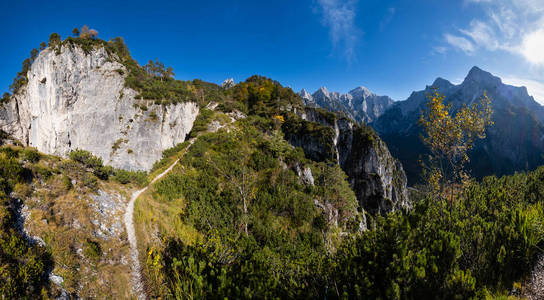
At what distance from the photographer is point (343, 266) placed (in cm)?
512

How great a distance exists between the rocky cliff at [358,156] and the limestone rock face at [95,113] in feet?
92.5

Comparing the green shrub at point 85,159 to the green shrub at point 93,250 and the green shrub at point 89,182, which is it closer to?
the green shrub at point 89,182

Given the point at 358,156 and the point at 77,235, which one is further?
the point at 358,156

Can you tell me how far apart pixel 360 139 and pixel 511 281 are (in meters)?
61.7

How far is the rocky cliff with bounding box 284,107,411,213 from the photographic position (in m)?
49.5

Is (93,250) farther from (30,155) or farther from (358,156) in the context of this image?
(358,156)

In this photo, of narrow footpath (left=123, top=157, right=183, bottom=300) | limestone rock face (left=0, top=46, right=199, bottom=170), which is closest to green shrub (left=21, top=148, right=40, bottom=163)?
narrow footpath (left=123, top=157, right=183, bottom=300)

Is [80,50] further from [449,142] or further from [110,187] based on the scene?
[449,142]

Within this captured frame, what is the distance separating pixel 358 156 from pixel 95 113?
207 ft

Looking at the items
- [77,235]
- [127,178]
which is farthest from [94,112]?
[77,235]

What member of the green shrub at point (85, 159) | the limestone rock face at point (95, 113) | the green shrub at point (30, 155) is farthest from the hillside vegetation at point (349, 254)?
the limestone rock face at point (95, 113)

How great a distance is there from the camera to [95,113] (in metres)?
30.5

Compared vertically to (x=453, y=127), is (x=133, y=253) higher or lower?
lower

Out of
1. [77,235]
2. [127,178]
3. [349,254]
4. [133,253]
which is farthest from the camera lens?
[127,178]
